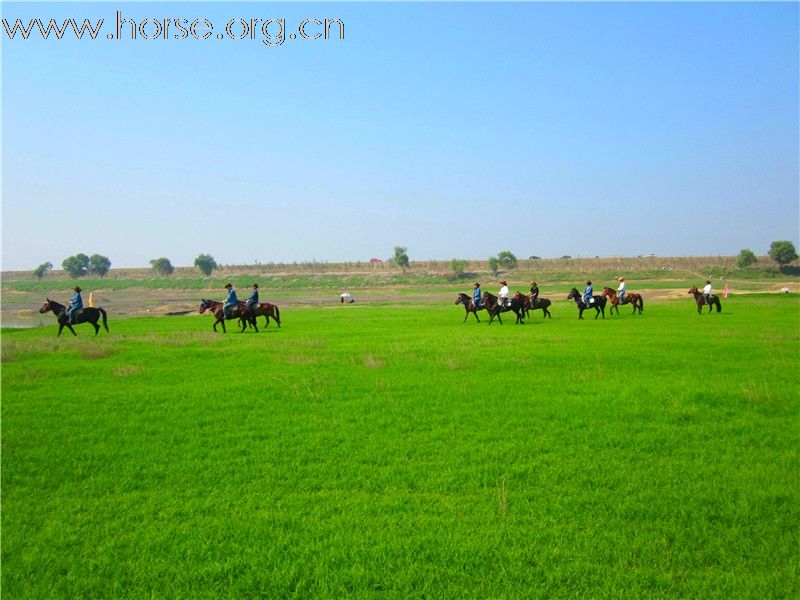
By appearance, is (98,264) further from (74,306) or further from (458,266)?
(74,306)

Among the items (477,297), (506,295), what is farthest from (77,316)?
(506,295)

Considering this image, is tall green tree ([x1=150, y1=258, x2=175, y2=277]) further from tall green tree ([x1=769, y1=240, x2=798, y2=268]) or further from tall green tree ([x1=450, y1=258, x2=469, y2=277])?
tall green tree ([x1=769, y1=240, x2=798, y2=268])

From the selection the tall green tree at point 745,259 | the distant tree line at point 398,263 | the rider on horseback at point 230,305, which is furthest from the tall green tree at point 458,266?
the rider on horseback at point 230,305

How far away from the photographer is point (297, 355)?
1809 cm

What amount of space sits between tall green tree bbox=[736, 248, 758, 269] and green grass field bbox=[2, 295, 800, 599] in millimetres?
97124

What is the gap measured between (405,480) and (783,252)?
112m

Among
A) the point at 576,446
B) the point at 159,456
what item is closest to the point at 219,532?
the point at 159,456

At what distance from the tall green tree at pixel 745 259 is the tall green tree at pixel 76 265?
5604 inches

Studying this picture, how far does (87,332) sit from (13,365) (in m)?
11.9

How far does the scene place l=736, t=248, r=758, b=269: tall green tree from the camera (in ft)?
321

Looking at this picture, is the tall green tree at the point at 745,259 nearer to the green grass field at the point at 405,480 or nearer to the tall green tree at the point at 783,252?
the tall green tree at the point at 783,252

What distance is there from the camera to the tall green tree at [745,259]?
97.9 m

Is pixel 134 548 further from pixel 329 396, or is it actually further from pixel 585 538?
pixel 329 396

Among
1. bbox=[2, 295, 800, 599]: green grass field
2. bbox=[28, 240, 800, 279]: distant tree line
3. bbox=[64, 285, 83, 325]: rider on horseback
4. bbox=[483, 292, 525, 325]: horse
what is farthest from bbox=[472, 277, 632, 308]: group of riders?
bbox=[28, 240, 800, 279]: distant tree line
